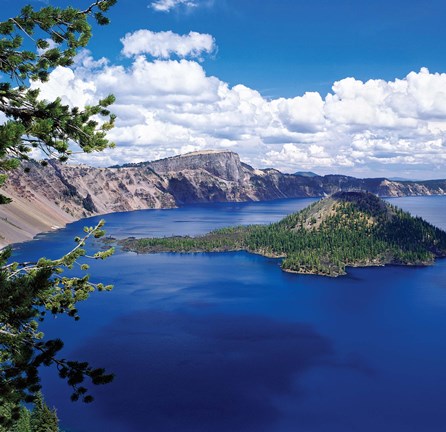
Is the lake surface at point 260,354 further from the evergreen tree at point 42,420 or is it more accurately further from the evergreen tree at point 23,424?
the evergreen tree at point 42,420

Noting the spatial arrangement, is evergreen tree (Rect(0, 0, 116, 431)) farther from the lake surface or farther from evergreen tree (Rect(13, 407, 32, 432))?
the lake surface

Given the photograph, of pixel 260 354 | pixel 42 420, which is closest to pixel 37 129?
pixel 42 420

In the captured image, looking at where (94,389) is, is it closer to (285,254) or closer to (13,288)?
(13,288)

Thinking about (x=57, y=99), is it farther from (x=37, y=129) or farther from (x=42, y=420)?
(x=42, y=420)

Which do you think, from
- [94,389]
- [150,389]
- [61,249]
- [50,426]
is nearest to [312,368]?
[150,389]

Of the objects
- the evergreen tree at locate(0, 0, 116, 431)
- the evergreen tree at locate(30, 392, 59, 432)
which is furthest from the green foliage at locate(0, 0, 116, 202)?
the evergreen tree at locate(30, 392, 59, 432)

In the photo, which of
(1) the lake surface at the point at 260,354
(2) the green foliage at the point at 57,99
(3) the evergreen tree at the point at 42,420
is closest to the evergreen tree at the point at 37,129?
(2) the green foliage at the point at 57,99

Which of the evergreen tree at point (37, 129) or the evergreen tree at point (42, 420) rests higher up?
the evergreen tree at point (37, 129)

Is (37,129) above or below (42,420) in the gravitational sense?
above
